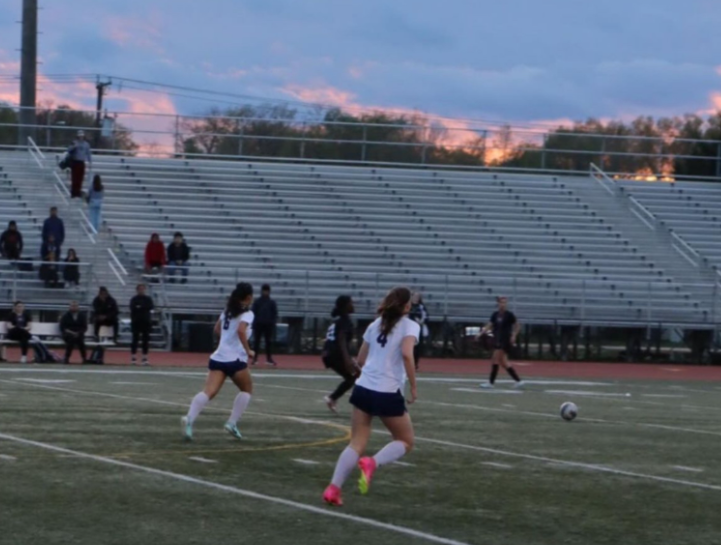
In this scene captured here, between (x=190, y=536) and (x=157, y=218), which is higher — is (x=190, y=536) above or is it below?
below

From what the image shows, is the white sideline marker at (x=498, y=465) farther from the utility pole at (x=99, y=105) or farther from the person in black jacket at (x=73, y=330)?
the utility pole at (x=99, y=105)

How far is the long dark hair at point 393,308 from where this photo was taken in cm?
998

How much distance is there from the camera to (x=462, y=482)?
11.5m

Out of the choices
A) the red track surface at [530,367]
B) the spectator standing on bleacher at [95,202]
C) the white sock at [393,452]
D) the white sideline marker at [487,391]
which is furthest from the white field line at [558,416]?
the spectator standing on bleacher at [95,202]

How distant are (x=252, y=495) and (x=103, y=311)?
19925 mm

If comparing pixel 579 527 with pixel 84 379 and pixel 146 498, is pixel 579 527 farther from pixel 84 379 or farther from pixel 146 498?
pixel 84 379

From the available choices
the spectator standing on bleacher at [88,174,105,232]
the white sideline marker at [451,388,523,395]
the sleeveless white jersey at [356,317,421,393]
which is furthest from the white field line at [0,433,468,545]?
the spectator standing on bleacher at [88,174,105,232]

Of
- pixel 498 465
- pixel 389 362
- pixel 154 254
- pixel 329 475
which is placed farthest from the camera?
pixel 154 254

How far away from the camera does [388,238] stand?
128 ft

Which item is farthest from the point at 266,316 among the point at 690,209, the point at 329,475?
the point at 329,475

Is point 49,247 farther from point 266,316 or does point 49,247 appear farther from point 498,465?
point 498,465

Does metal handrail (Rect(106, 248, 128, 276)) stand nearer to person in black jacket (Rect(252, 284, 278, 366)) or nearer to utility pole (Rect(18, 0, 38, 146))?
person in black jacket (Rect(252, 284, 278, 366))

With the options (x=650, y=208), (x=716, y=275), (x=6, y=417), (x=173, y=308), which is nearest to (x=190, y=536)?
(x=6, y=417)

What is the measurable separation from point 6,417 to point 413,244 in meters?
24.0
